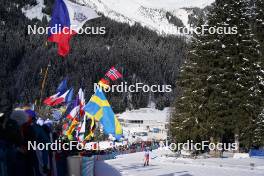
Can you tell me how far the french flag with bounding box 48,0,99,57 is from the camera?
46.5ft

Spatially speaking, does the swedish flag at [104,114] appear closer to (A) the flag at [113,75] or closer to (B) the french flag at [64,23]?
(B) the french flag at [64,23]

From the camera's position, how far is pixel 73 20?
14797 mm

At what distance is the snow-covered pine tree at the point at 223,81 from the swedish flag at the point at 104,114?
746 inches

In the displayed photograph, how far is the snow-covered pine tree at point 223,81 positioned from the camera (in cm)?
3625

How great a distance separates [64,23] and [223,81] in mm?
24644

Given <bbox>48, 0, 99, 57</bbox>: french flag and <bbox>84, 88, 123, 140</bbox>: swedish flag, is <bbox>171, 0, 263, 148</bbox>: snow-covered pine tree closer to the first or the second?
<bbox>84, 88, 123, 140</bbox>: swedish flag

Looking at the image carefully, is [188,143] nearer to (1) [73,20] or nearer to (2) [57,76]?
(1) [73,20]

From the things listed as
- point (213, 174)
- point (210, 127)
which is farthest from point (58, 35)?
point (210, 127)

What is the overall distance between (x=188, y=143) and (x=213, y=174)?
49.4ft

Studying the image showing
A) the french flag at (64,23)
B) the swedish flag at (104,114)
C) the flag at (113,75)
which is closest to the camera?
the french flag at (64,23)

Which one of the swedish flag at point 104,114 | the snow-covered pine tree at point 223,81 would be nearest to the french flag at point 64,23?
the swedish flag at point 104,114

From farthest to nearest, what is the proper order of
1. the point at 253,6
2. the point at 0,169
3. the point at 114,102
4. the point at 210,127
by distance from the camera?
the point at 114,102, the point at 253,6, the point at 210,127, the point at 0,169

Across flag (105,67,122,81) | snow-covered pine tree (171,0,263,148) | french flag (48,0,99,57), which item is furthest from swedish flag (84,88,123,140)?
snow-covered pine tree (171,0,263,148)

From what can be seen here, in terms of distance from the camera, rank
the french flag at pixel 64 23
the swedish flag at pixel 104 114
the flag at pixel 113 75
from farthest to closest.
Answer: the flag at pixel 113 75 → the swedish flag at pixel 104 114 → the french flag at pixel 64 23
